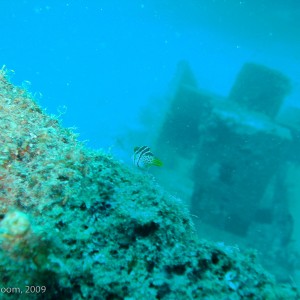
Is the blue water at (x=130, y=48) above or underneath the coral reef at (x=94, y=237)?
above

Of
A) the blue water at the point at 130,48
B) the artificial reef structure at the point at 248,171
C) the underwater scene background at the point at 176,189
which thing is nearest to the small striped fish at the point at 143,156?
the underwater scene background at the point at 176,189

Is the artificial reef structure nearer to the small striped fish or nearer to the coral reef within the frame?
the small striped fish

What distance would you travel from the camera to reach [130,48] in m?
142

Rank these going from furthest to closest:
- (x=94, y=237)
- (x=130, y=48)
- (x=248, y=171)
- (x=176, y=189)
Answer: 1. (x=130, y=48)
2. (x=176, y=189)
3. (x=248, y=171)
4. (x=94, y=237)

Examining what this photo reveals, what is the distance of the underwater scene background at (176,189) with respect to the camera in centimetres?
147

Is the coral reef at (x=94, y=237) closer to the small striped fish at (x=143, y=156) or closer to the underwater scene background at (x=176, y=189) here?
the underwater scene background at (x=176, y=189)

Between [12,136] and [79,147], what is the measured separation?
541 mm

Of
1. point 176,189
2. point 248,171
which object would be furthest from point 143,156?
point 176,189

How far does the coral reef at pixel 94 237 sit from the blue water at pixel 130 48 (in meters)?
1.22

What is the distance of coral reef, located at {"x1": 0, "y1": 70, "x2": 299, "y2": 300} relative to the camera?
1419mm

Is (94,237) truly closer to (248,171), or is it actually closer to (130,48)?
(248,171)

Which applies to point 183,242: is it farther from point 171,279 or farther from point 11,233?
point 11,233

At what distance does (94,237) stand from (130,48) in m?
150

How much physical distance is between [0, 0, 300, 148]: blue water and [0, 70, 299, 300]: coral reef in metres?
1.22
